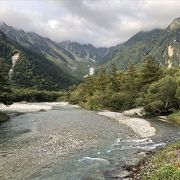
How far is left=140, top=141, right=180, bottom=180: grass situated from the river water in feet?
9.32

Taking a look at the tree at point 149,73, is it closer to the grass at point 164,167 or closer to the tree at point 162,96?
the tree at point 162,96

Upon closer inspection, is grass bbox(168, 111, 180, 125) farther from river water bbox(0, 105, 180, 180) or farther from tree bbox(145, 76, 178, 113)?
river water bbox(0, 105, 180, 180)

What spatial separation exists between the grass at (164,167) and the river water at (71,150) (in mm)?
2842

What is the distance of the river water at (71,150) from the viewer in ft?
108

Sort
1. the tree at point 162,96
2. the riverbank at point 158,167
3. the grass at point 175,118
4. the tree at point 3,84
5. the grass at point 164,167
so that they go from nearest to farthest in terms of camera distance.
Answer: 1. the grass at point 164,167
2. the riverbank at point 158,167
3. the grass at point 175,118
4. the tree at point 3,84
5. the tree at point 162,96

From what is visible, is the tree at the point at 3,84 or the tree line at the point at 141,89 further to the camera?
the tree line at the point at 141,89

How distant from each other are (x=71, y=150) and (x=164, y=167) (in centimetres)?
1917

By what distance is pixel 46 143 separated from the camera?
1885 inches

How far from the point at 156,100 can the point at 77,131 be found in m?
34.6

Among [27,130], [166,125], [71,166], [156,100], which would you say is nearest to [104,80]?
[156,100]

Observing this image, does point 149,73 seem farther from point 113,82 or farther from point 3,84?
point 3,84

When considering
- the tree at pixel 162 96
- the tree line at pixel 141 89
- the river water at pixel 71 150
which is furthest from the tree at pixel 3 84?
the tree at pixel 162 96

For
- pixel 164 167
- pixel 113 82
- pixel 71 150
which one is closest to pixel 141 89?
pixel 113 82

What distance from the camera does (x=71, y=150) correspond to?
43031 mm
